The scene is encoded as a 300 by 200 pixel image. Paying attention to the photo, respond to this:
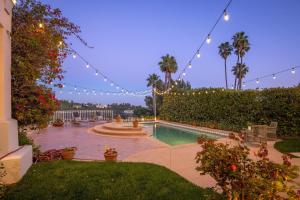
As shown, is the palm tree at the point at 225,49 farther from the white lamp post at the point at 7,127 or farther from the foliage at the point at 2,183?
the foliage at the point at 2,183

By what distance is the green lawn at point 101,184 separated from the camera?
166 inches

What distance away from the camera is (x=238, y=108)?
48.1 ft

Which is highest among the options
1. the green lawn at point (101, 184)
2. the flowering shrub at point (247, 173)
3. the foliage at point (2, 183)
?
the flowering shrub at point (247, 173)

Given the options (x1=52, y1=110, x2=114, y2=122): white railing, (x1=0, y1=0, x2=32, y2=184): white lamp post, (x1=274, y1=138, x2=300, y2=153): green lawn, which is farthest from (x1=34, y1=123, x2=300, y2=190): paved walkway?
(x1=52, y1=110, x2=114, y2=122): white railing

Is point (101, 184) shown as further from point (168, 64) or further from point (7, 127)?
point (168, 64)

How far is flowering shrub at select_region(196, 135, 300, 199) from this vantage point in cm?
297

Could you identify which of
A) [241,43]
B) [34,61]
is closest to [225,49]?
[241,43]

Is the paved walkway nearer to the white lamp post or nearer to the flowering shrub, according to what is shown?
the flowering shrub

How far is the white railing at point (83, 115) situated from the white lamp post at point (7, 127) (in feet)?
44.9

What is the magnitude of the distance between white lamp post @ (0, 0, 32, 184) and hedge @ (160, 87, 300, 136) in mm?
11210

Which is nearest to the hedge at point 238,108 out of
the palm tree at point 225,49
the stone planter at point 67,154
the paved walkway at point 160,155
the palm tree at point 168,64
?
the paved walkway at point 160,155

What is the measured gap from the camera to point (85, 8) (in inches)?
1171

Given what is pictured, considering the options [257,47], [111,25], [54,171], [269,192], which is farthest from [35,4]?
[111,25]

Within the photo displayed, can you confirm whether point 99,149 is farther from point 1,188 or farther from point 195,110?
point 195,110
